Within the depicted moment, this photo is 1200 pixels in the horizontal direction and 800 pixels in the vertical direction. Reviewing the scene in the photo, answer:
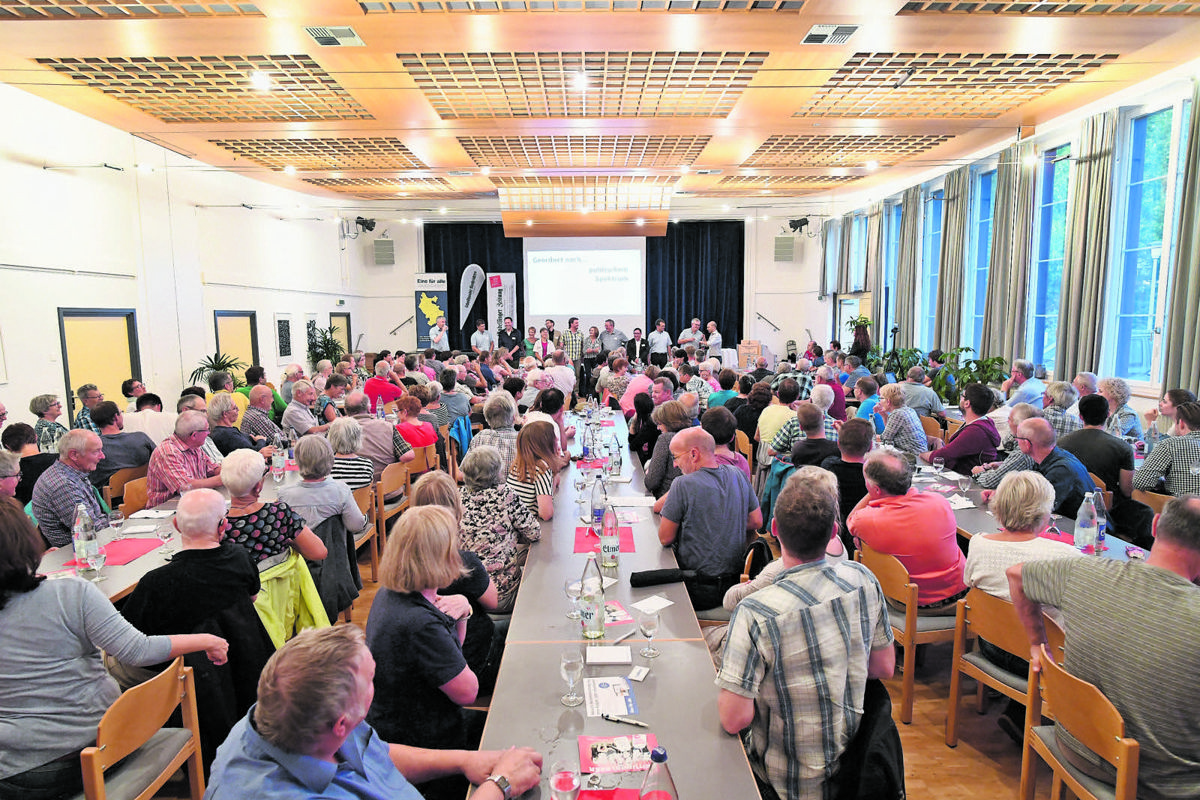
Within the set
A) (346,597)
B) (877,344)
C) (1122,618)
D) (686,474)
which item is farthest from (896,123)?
(346,597)

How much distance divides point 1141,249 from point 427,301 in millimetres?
14291

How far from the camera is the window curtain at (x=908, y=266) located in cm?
1141

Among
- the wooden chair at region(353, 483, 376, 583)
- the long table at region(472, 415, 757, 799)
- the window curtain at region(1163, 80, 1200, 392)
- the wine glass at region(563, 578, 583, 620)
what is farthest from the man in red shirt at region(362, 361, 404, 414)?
the window curtain at region(1163, 80, 1200, 392)

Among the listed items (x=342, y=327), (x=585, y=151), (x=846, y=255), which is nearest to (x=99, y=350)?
(x=585, y=151)

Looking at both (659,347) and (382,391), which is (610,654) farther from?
(659,347)

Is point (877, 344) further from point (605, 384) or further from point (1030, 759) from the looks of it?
point (1030, 759)

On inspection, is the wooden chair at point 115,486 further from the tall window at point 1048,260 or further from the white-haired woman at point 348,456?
the tall window at point 1048,260

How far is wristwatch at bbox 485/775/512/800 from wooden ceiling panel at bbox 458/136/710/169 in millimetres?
8782

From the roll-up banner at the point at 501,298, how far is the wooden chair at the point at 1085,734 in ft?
51.2

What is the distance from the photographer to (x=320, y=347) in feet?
45.5

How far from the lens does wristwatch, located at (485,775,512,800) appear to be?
66.4 inches

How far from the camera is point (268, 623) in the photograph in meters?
3.07

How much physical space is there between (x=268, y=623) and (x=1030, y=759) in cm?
333

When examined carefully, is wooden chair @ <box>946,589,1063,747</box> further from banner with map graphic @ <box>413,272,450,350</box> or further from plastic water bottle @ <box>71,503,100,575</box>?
banner with map graphic @ <box>413,272,450,350</box>
